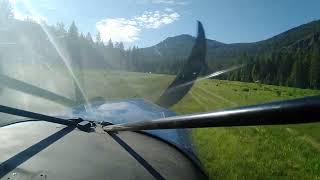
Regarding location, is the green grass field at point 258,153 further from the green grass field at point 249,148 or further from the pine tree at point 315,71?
the pine tree at point 315,71

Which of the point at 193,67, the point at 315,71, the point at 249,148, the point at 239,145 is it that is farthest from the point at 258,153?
the point at 315,71

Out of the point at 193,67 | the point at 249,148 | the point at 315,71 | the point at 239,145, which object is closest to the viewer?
the point at 193,67

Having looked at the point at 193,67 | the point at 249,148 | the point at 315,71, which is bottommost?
the point at 315,71

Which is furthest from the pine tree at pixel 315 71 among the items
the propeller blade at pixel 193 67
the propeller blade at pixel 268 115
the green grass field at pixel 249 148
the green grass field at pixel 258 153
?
the propeller blade at pixel 268 115

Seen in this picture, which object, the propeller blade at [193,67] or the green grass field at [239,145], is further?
the green grass field at [239,145]

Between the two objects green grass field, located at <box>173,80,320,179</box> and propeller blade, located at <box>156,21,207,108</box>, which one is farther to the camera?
green grass field, located at <box>173,80,320,179</box>

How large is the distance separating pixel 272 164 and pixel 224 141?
3.12m

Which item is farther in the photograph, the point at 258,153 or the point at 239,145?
the point at 239,145

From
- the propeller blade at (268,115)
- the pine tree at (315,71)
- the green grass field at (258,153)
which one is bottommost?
the pine tree at (315,71)

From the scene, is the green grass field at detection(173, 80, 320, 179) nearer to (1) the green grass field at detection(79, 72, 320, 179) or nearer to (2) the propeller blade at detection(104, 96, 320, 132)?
(1) the green grass field at detection(79, 72, 320, 179)

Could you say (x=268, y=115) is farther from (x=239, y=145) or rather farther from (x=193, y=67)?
(x=239, y=145)

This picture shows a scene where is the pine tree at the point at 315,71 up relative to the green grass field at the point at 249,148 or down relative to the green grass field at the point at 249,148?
down

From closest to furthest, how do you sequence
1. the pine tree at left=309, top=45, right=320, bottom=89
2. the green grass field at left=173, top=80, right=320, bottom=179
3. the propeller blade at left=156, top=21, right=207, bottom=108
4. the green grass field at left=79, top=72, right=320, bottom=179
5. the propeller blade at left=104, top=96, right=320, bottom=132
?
the propeller blade at left=104, top=96, right=320, bottom=132, the propeller blade at left=156, top=21, right=207, bottom=108, the green grass field at left=173, top=80, right=320, bottom=179, the green grass field at left=79, top=72, right=320, bottom=179, the pine tree at left=309, top=45, right=320, bottom=89

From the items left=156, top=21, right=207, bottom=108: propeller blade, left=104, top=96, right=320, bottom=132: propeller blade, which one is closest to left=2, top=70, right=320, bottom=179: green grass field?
left=156, top=21, right=207, bottom=108: propeller blade
